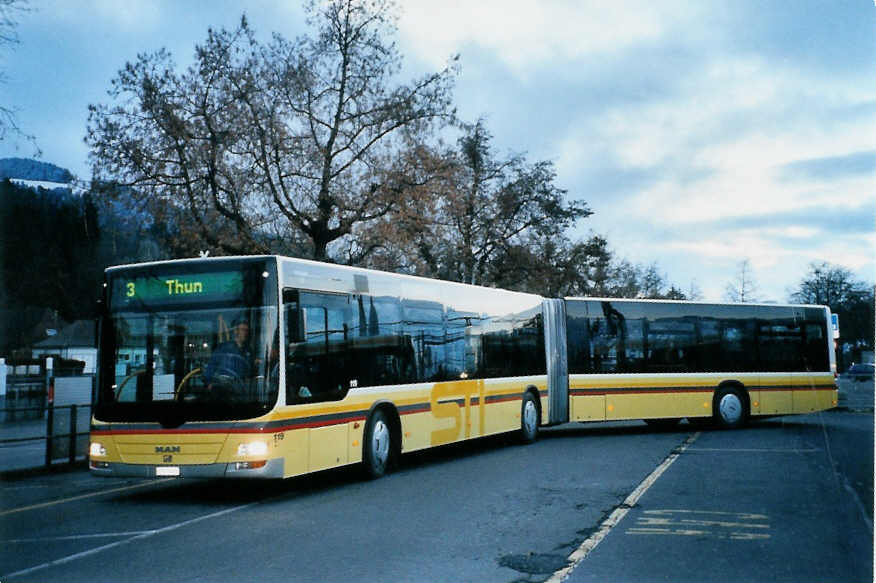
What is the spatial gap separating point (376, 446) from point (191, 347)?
Result: 11.1ft

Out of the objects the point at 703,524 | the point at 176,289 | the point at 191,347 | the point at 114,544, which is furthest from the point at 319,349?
the point at 703,524

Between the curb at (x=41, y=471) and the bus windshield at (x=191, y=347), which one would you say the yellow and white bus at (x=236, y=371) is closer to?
the bus windshield at (x=191, y=347)

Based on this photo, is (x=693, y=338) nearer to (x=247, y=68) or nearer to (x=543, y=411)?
(x=543, y=411)

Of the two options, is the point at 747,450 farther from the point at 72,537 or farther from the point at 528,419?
the point at 72,537

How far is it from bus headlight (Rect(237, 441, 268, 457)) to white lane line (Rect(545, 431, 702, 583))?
12.8ft

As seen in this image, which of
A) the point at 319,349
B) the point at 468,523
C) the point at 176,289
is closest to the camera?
the point at 468,523

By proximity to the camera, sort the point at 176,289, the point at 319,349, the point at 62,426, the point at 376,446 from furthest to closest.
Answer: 1. the point at 62,426
2. the point at 376,446
3. the point at 319,349
4. the point at 176,289

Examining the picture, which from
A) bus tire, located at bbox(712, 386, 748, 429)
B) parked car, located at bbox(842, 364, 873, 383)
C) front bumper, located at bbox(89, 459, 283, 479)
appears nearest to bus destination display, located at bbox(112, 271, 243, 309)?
front bumper, located at bbox(89, 459, 283, 479)

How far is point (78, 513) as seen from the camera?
1067 cm

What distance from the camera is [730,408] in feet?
72.6

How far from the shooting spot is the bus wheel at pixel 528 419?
1900cm

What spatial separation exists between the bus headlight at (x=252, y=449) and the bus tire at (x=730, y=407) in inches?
556

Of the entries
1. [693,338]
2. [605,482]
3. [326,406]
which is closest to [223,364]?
[326,406]

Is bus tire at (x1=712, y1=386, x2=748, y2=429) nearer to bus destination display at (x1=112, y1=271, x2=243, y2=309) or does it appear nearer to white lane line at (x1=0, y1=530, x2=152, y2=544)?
bus destination display at (x1=112, y1=271, x2=243, y2=309)
